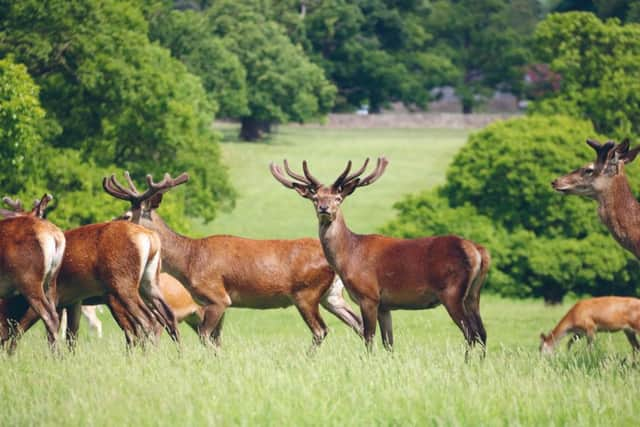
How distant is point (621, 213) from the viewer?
40.1 ft

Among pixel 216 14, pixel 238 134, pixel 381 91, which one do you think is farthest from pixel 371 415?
pixel 381 91

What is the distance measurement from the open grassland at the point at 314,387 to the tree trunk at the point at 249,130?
55.4 meters

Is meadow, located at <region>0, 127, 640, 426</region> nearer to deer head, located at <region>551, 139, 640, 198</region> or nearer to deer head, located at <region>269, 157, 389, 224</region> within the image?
deer head, located at <region>269, 157, 389, 224</region>

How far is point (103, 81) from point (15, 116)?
627cm

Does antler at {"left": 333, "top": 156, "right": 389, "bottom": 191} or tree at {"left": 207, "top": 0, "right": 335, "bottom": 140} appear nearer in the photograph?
antler at {"left": 333, "top": 156, "right": 389, "bottom": 191}

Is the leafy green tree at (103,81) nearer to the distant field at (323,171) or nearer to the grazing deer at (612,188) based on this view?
the distant field at (323,171)

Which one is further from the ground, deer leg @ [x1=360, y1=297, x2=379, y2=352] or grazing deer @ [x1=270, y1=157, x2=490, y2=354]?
grazing deer @ [x1=270, y1=157, x2=490, y2=354]

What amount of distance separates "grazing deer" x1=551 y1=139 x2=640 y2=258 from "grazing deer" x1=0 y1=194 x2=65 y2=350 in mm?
Answer: 4927

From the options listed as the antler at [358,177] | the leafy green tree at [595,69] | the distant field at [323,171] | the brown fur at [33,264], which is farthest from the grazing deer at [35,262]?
the distant field at [323,171]

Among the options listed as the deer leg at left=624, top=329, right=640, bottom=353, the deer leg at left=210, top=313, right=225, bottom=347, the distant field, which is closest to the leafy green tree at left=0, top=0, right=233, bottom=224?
the distant field

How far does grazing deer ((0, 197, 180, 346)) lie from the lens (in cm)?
1310

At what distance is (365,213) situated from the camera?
51.9 m

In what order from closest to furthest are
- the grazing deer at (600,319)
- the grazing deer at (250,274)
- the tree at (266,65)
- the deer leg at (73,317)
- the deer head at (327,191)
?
the deer head at (327,191) → the deer leg at (73,317) → the grazing deer at (250,274) → the grazing deer at (600,319) → the tree at (266,65)

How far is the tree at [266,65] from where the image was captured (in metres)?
63.1
